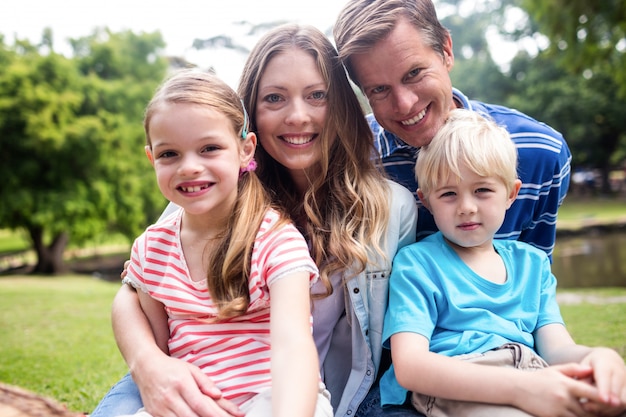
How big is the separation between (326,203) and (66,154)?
18495 millimetres

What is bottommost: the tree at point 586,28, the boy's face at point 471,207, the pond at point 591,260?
the pond at point 591,260

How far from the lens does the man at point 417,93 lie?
255 centimetres

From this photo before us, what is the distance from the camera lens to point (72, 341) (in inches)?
247

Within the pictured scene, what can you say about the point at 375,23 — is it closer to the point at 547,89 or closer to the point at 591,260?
the point at 591,260

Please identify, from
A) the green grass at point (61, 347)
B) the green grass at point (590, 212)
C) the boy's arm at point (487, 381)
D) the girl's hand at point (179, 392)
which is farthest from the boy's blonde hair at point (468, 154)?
the green grass at point (590, 212)

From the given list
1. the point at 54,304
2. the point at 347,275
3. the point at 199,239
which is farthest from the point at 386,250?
the point at 54,304

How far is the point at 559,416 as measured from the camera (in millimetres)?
1628

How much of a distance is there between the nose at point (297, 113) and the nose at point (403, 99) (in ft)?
1.42

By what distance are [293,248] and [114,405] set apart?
2.88ft

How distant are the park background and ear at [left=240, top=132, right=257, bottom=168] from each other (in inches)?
15.2

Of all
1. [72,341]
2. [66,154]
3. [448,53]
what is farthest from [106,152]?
[448,53]

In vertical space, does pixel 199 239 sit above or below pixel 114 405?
above

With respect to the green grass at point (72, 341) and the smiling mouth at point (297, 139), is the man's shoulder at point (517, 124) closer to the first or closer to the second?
the smiling mouth at point (297, 139)

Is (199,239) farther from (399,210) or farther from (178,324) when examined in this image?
(399,210)
